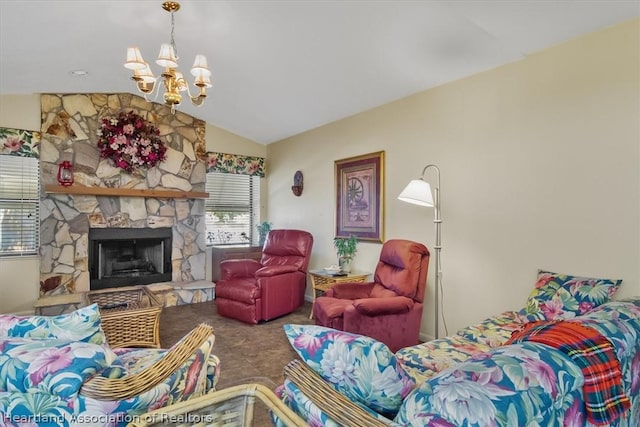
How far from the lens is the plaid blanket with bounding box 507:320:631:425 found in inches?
42.4

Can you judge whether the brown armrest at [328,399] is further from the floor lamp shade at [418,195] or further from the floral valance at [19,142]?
the floral valance at [19,142]

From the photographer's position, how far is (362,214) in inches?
169

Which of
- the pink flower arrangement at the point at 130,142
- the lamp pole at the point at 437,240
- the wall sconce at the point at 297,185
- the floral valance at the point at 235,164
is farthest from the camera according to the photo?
the floral valance at the point at 235,164

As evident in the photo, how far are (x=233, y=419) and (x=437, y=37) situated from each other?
2.78 meters

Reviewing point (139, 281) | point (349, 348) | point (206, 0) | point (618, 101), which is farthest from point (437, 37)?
point (139, 281)

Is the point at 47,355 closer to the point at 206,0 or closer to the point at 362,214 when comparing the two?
the point at 206,0

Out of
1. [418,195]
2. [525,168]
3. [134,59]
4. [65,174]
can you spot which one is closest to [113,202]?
[65,174]

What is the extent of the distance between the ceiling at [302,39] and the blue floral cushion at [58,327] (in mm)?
2314

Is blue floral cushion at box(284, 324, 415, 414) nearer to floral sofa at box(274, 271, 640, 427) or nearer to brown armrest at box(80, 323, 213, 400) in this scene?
floral sofa at box(274, 271, 640, 427)

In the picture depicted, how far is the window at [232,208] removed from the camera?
5.67 metres

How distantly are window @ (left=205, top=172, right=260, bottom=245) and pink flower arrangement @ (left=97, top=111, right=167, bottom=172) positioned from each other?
0.95 m

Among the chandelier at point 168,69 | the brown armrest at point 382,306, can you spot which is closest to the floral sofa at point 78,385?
the brown armrest at point 382,306

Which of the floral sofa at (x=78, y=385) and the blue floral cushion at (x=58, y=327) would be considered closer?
the floral sofa at (x=78, y=385)

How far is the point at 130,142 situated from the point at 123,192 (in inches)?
27.1
